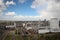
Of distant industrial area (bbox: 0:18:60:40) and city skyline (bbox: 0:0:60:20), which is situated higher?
city skyline (bbox: 0:0:60:20)

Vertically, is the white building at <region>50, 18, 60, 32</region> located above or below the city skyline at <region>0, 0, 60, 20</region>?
below

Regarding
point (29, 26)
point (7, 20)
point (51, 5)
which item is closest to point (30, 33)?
point (29, 26)

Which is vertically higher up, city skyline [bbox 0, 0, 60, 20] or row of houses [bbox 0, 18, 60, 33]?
city skyline [bbox 0, 0, 60, 20]

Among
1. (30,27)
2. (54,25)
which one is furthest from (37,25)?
(54,25)

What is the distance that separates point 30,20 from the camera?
220 centimetres

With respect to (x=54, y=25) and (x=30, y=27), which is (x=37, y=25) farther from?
(x=54, y=25)

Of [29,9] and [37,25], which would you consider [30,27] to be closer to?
[37,25]

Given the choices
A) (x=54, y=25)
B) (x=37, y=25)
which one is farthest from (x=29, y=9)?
(x=54, y=25)

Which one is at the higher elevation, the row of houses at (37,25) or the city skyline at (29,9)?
the city skyline at (29,9)

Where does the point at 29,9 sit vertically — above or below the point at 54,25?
above

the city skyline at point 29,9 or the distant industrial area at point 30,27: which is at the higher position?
the city skyline at point 29,9

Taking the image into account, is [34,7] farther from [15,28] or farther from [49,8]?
[15,28]

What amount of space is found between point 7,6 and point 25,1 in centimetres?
32

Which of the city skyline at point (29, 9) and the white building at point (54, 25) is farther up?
the city skyline at point (29, 9)
